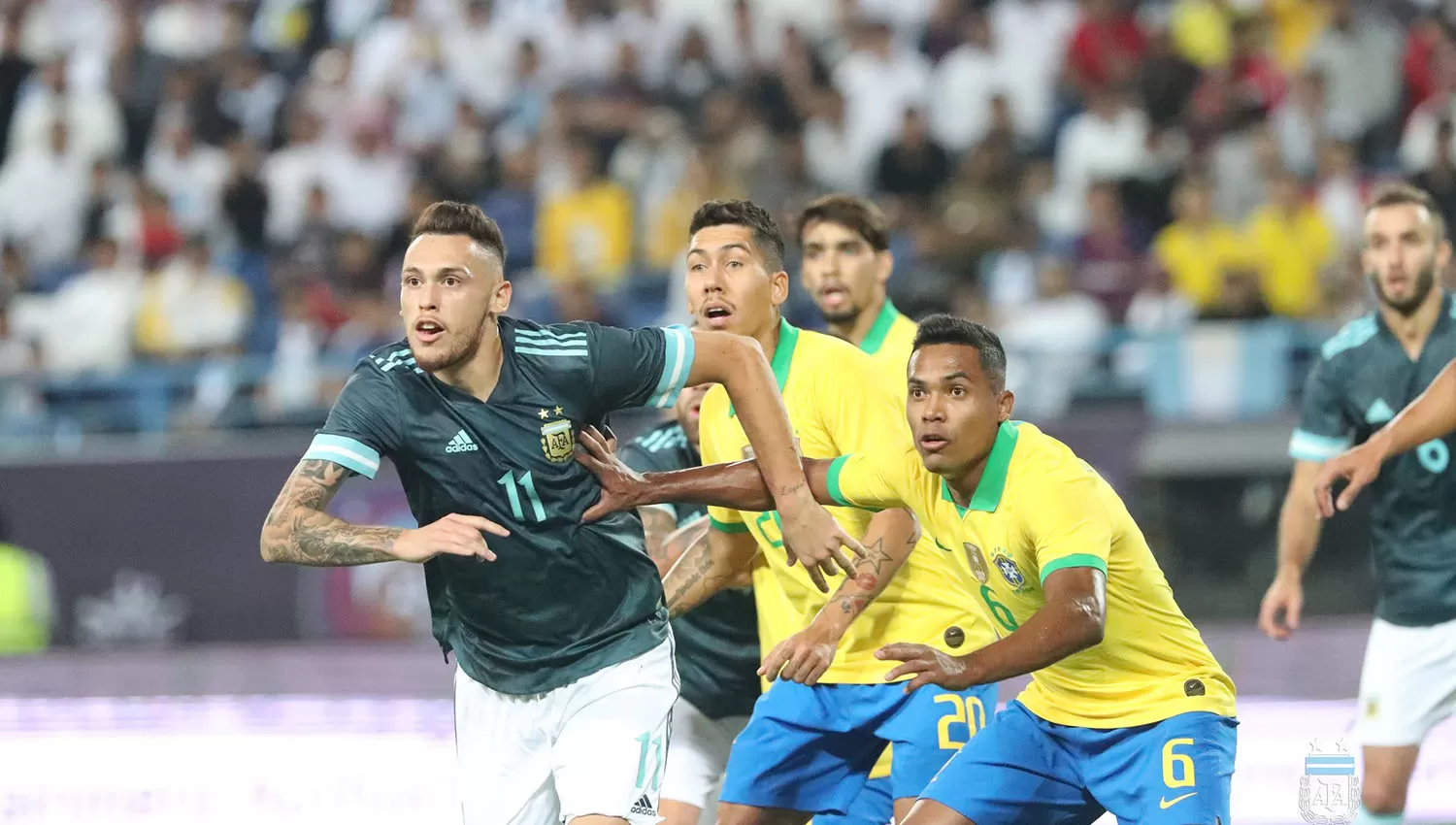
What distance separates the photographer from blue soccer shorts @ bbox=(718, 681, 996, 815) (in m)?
6.01

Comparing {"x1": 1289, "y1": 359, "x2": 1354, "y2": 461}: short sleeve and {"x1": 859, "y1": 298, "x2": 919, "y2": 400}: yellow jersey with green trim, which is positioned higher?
{"x1": 859, "y1": 298, "x2": 919, "y2": 400}: yellow jersey with green trim

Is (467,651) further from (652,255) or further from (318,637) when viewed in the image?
(652,255)

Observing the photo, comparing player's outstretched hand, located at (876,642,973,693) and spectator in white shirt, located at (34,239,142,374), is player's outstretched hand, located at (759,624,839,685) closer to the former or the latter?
player's outstretched hand, located at (876,642,973,693)

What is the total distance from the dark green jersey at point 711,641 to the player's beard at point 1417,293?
8.97ft

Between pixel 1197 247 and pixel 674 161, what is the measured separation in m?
4.29

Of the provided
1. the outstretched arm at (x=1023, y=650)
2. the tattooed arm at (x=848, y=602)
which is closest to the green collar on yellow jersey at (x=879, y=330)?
the tattooed arm at (x=848, y=602)

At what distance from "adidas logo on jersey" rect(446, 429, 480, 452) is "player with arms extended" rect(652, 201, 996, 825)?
110 centimetres

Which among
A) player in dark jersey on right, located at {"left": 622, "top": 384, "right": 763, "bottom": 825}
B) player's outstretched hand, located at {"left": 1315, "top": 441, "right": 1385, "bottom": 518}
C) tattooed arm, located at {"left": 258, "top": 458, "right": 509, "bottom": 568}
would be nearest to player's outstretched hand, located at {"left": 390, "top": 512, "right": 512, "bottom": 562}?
tattooed arm, located at {"left": 258, "top": 458, "right": 509, "bottom": 568}

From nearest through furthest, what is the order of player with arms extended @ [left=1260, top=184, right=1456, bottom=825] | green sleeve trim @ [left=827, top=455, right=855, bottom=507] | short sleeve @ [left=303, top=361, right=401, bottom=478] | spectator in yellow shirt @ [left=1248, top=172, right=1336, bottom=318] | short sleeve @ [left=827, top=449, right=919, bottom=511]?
short sleeve @ [left=303, top=361, right=401, bottom=478] < short sleeve @ [left=827, top=449, right=919, bottom=511] < green sleeve trim @ [left=827, top=455, right=855, bottom=507] < player with arms extended @ [left=1260, top=184, right=1456, bottom=825] < spectator in yellow shirt @ [left=1248, top=172, right=1336, bottom=318]

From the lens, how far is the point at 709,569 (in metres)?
6.48

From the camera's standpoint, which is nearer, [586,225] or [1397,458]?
[1397,458]

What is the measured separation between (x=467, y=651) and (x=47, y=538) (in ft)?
33.8

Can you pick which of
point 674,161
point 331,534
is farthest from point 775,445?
point 674,161

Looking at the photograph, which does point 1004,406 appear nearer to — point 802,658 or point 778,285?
point 802,658
